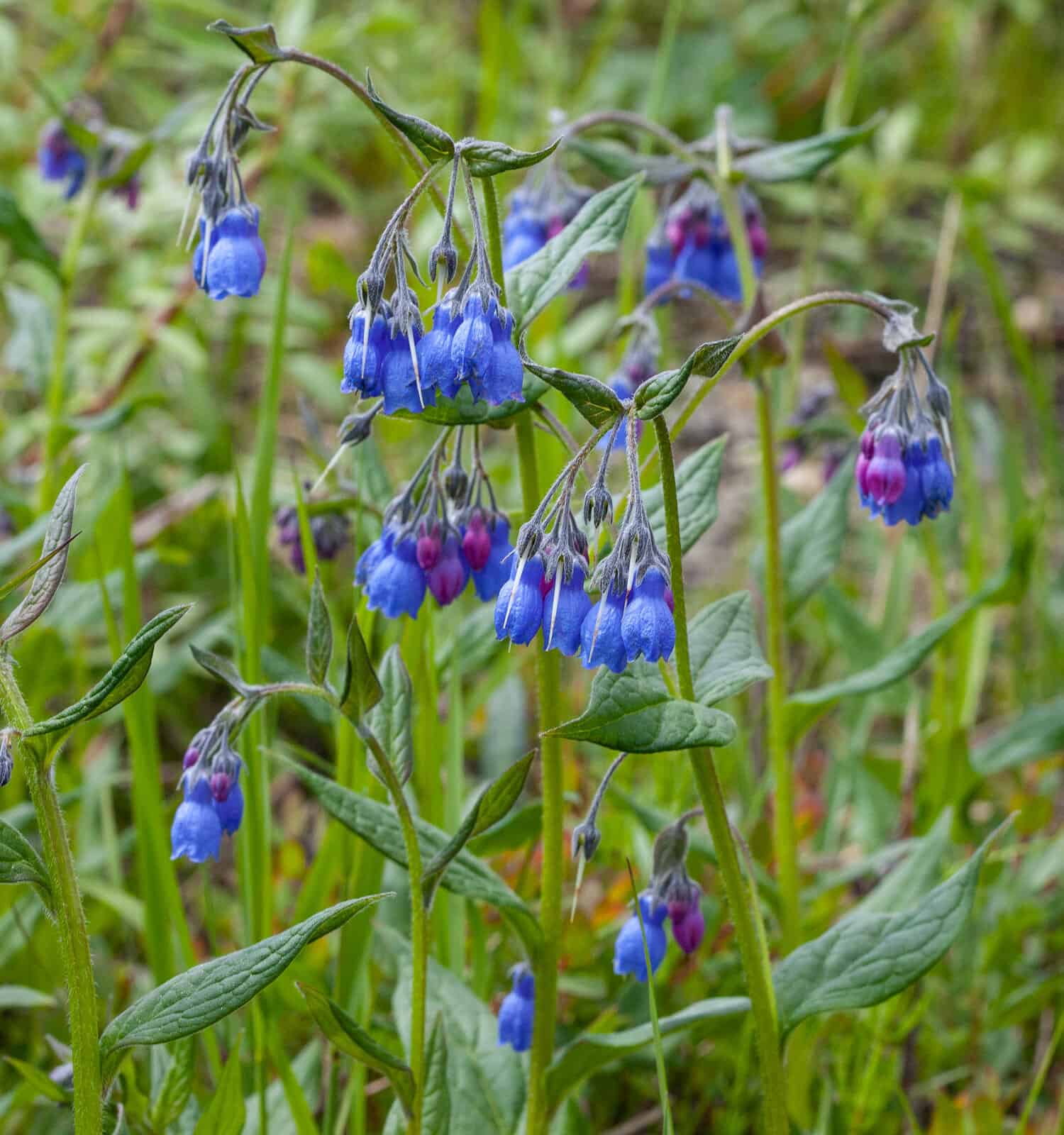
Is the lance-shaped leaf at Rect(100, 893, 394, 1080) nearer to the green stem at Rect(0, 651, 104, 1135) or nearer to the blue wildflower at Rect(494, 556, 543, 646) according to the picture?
the green stem at Rect(0, 651, 104, 1135)

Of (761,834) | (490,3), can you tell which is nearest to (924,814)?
(761,834)

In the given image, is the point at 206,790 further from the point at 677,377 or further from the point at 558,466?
the point at 558,466

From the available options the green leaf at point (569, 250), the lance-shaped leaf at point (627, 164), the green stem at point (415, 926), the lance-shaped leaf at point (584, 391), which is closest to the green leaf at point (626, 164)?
the lance-shaped leaf at point (627, 164)

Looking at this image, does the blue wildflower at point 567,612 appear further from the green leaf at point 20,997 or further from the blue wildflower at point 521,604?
the green leaf at point 20,997

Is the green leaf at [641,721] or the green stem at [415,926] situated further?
the green stem at [415,926]

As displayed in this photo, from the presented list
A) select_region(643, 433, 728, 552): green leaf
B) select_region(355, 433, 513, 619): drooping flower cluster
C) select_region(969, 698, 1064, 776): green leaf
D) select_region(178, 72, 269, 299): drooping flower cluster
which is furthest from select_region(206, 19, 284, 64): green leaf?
select_region(969, 698, 1064, 776): green leaf

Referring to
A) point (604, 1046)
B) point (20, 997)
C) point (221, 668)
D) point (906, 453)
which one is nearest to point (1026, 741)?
point (906, 453)

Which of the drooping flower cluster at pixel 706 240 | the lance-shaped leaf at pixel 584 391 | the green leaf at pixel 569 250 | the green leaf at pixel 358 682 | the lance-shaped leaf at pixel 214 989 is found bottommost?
the lance-shaped leaf at pixel 214 989
